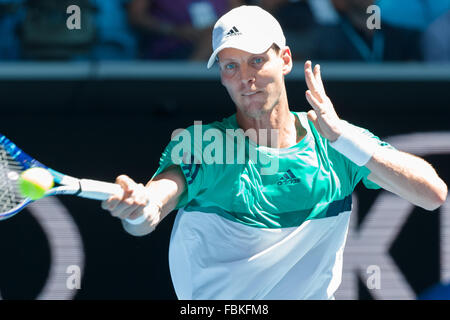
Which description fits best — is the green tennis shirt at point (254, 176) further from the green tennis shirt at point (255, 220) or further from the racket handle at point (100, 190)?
the racket handle at point (100, 190)

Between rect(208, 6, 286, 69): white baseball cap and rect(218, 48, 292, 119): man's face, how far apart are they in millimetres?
37

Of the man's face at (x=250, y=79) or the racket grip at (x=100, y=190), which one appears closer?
the racket grip at (x=100, y=190)

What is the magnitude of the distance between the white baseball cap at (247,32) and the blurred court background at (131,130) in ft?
3.66

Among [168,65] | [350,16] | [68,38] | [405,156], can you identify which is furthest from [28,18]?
[405,156]

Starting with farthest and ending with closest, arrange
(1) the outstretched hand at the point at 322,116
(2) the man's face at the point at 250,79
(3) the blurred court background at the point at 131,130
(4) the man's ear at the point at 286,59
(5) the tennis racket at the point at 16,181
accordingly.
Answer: (3) the blurred court background at the point at 131,130 → (4) the man's ear at the point at 286,59 → (2) the man's face at the point at 250,79 → (1) the outstretched hand at the point at 322,116 → (5) the tennis racket at the point at 16,181

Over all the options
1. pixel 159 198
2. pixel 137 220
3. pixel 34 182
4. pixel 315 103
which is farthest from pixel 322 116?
pixel 34 182

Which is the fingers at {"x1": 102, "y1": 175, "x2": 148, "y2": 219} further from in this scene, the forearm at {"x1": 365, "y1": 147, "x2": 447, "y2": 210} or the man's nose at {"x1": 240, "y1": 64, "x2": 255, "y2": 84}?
the forearm at {"x1": 365, "y1": 147, "x2": 447, "y2": 210}

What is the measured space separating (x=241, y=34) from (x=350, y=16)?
1878mm

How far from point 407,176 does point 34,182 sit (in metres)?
1.25

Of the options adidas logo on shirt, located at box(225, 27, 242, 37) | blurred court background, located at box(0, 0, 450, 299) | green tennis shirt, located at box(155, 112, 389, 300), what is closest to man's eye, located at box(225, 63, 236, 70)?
adidas logo on shirt, located at box(225, 27, 242, 37)

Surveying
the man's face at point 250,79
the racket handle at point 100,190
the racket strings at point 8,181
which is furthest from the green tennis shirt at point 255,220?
the racket strings at point 8,181

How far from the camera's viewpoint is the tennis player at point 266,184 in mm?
2990

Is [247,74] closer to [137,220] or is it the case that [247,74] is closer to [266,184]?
[266,184]

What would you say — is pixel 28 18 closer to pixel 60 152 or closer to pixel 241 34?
pixel 60 152
